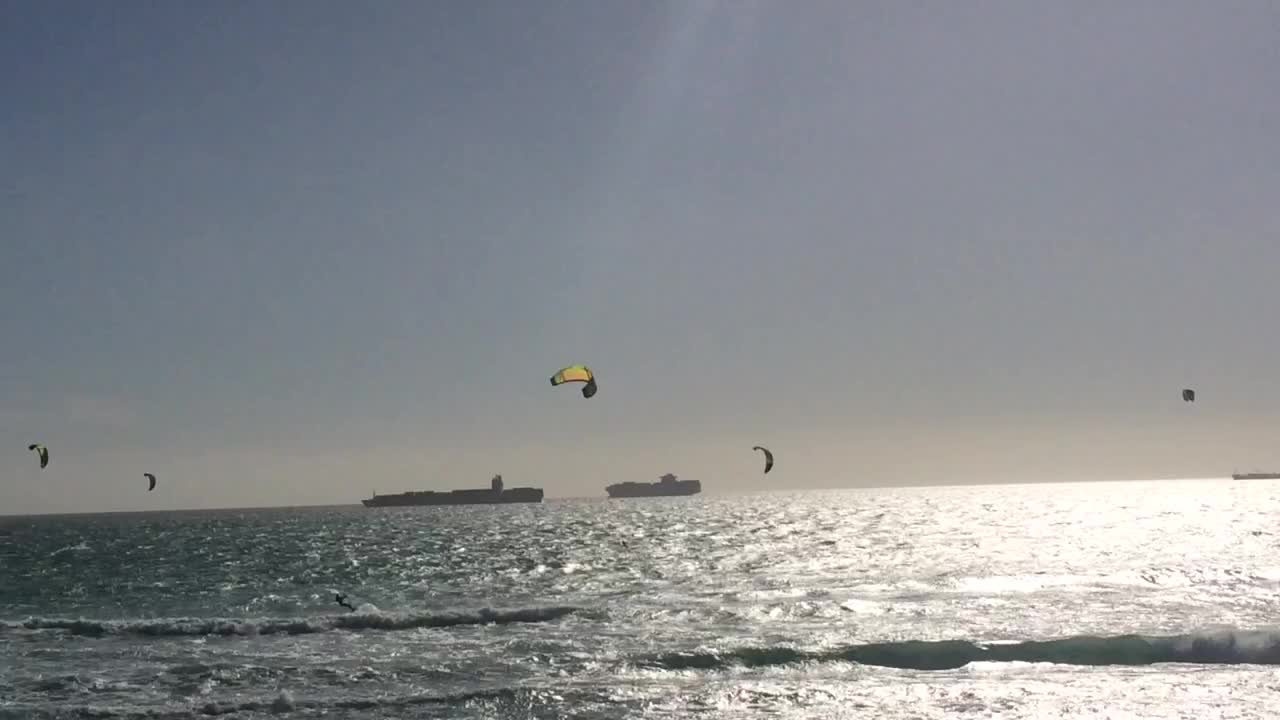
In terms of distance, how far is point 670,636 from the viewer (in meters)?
27.8

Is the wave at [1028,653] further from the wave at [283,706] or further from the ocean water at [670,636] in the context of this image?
the wave at [283,706]

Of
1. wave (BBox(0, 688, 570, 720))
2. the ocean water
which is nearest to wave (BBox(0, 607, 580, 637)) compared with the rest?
the ocean water

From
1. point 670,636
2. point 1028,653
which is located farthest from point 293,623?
point 1028,653

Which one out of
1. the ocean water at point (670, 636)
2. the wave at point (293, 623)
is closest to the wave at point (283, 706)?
the ocean water at point (670, 636)

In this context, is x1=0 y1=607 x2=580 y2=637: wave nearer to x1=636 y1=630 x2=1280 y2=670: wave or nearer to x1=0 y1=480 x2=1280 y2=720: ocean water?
x1=0 y1=480 x2=1280 y2=720: ocean water

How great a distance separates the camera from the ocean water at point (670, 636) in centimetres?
2081

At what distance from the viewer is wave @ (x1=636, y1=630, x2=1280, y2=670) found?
2450 centimetres

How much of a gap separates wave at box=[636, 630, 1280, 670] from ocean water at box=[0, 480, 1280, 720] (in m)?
0.09

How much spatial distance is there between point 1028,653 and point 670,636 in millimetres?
8790

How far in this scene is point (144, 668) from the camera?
24.8 meters

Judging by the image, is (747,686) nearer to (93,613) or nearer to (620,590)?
(620,590)

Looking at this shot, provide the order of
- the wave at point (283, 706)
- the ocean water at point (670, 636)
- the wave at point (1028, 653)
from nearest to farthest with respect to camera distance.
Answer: the wave at point (283, 706) → the ocean water at point (670, 636) → the wave at point (1028, 653)

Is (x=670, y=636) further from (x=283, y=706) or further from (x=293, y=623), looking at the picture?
(x=293, y=623)

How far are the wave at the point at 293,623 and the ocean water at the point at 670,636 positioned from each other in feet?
0.47
